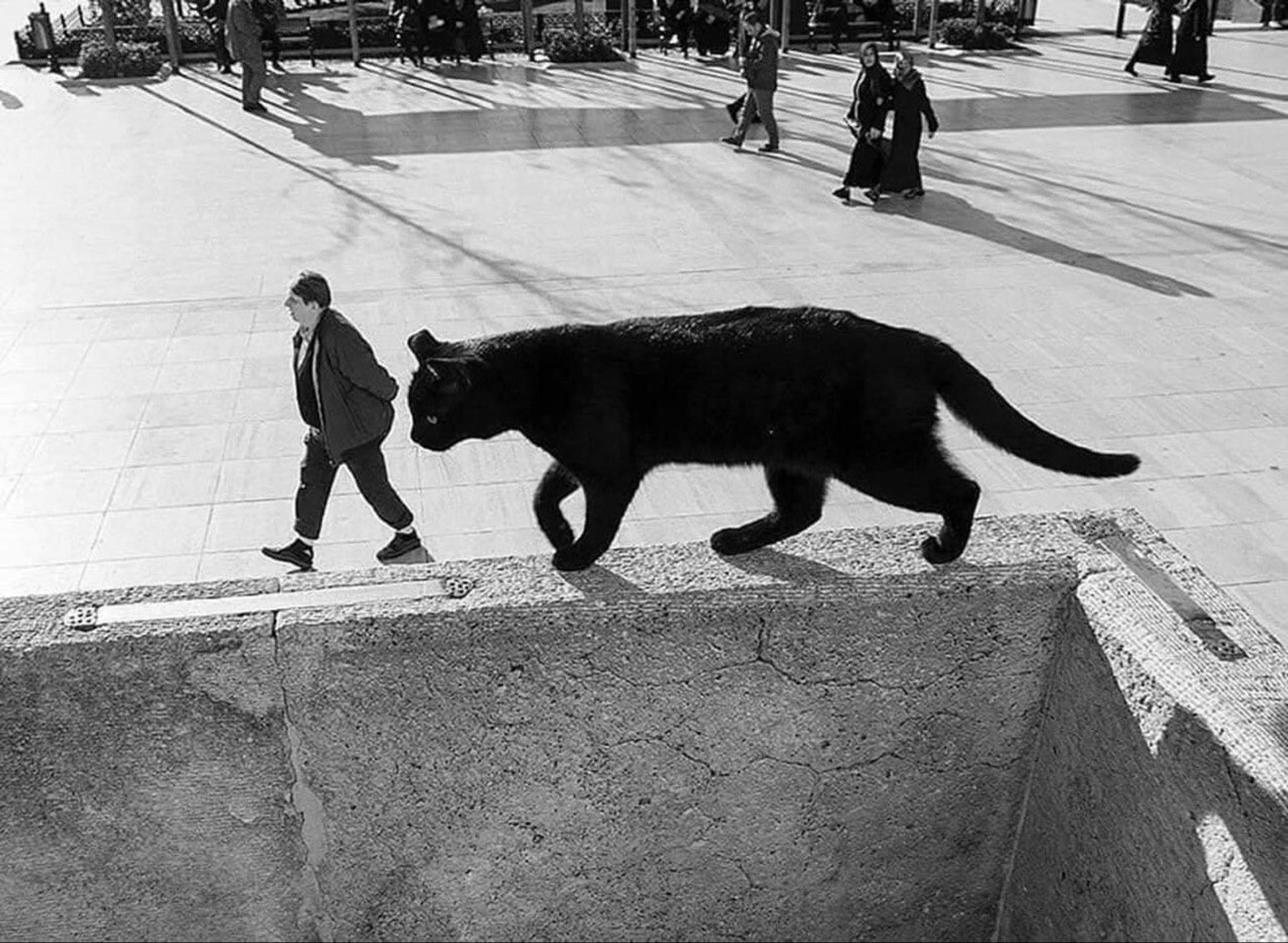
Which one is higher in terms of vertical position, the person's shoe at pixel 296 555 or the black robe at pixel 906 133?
the black robe at pixel 906 133

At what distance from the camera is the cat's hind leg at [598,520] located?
376 cm

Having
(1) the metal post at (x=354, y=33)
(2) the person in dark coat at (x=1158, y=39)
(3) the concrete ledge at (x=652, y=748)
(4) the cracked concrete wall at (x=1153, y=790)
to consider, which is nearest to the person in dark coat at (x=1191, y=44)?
(2) the person in dark coat at (x=1158, y=39)

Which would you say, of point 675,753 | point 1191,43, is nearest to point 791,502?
point 675,753

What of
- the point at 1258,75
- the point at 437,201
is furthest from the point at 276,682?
the point at 1258,75

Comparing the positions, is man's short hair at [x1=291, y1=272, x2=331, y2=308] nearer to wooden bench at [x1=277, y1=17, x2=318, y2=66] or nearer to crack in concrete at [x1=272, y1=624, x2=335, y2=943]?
crack in concrete at [x1=272, y1=624, x2=335, y2=943]

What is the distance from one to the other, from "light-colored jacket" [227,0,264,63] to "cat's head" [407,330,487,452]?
14234mm

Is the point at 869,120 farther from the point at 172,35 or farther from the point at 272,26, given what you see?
the point at 172,35

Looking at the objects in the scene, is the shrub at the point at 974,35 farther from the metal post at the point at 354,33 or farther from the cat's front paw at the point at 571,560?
the cat's front paw at the point at 571,560

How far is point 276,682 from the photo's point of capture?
3381 mm

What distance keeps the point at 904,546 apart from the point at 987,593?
33 centimetres

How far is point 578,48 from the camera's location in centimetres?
2050

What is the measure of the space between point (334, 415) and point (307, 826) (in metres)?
2.77

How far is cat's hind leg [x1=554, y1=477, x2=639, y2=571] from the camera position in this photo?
3756 mm

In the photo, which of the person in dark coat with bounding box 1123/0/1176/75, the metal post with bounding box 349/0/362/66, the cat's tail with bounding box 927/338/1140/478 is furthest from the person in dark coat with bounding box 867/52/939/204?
the metal post with bounding box 349/0/362/66
